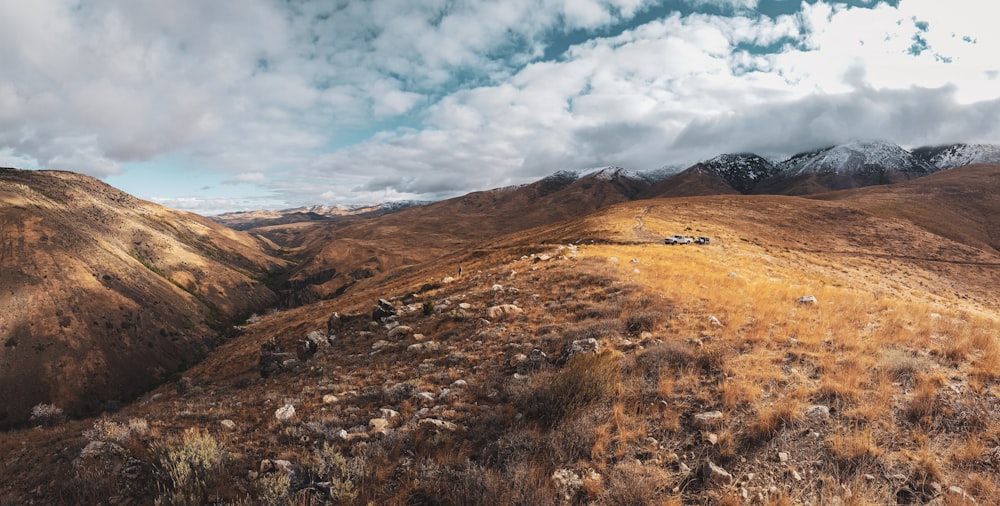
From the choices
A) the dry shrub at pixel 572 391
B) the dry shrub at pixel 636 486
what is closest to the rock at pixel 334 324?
the dry shrub at pixel 572 391

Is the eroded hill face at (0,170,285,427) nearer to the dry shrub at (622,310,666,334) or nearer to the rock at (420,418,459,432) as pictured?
the rock at (420,418,459,432)

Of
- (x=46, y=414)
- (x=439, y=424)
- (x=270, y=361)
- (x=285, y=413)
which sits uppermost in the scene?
(x=285, y=413)

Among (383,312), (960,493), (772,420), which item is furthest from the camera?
(383,312)

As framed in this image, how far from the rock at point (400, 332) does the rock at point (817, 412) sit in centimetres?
1242

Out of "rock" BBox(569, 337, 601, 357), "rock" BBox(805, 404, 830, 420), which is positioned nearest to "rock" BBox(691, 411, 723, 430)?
"rock" BBox(805, 404, 830, 420)

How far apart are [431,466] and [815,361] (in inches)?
328

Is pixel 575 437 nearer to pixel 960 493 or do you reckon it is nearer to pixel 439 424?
pixel 439 424

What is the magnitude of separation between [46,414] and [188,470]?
99.9 metres

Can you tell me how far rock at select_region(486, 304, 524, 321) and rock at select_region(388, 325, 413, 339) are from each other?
330cm

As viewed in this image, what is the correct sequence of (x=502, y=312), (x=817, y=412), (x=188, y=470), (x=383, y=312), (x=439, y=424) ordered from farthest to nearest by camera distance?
(x=383, y=312) < (x=502, y=312) < (x=439, y=424) < (x=817, y=412) < (x=188, y=470)

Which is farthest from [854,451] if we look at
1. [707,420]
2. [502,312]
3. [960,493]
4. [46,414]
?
[46,414]

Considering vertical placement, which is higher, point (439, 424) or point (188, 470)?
point (188, 470)

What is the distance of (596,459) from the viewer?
5641mm

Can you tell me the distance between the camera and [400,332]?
15094mm
